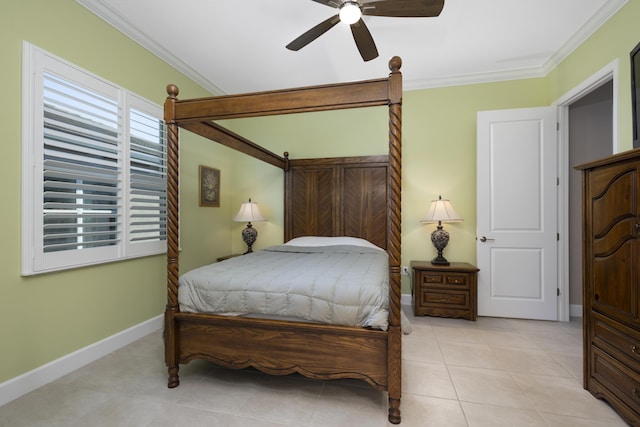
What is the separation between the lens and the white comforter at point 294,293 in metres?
1.64

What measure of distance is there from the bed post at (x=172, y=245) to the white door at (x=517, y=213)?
122 inches

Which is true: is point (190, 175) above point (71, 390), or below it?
above

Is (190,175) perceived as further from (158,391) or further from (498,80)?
(498,80)

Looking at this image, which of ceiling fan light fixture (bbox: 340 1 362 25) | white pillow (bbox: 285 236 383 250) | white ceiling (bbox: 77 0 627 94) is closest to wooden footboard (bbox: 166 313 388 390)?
white pillow (bbox: 285 236 383 250)

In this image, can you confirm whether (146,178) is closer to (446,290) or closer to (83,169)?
(83,169)

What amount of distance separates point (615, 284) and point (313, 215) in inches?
114

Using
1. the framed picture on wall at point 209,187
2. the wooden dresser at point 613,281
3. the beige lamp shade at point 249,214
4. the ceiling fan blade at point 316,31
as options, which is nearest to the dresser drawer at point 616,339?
the wooden dresser at point 613,281

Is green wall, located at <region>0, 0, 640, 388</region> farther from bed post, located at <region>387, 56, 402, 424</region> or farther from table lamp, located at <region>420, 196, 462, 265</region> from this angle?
bed post, located at <region>387, 56, 402, 424</region>

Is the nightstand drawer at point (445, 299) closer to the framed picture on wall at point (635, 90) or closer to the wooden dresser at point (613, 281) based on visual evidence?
the wooden dresser at point (613, 281)

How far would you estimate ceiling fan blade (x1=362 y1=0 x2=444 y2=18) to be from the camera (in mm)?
1795

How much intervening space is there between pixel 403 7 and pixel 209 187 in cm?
289

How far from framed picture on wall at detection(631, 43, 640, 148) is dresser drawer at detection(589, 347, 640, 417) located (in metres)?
1.40

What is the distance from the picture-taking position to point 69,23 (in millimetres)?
2117

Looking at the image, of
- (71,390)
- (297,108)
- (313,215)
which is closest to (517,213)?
(313,215)
